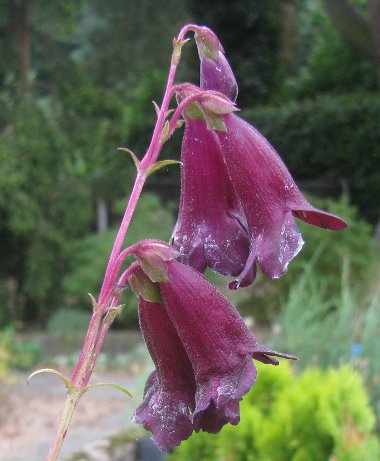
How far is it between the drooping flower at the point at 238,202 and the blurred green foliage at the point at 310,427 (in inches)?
55.7

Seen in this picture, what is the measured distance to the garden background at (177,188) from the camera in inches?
100

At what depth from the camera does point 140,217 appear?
771cm

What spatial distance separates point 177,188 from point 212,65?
943 centimetres

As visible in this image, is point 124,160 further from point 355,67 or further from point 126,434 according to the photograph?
point 126,434

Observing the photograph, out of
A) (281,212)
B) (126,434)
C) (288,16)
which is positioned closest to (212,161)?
(281,212)

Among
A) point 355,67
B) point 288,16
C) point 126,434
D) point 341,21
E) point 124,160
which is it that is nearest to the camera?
point 126,434

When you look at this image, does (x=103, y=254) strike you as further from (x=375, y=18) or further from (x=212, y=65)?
(x=212, y=65)

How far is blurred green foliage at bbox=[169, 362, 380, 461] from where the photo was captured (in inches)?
88.0

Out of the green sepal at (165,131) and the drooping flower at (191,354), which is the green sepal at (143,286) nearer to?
the drooping flower at (191,354)

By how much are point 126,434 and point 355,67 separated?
9307 mm

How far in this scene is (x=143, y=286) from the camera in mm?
884

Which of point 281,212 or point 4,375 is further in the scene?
point 4,375

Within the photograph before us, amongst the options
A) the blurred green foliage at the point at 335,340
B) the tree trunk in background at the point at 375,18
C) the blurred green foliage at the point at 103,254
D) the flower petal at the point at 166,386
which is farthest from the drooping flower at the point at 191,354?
the tree trunk in background at the point at 375,18

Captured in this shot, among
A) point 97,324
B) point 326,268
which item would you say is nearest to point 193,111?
point 97,324
